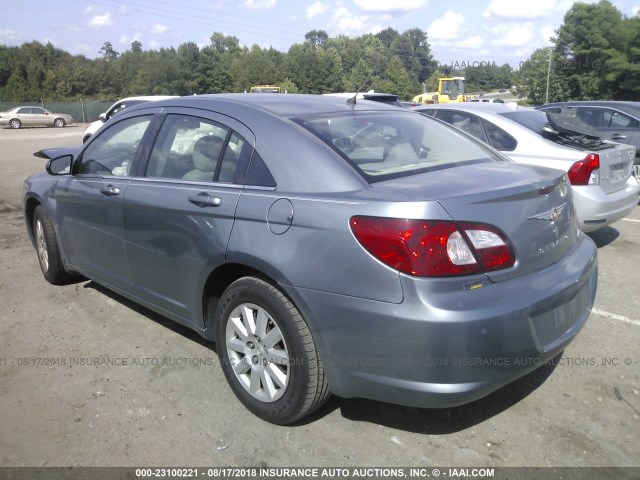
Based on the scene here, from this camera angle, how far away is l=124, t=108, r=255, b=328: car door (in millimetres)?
3107

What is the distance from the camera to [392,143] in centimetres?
324

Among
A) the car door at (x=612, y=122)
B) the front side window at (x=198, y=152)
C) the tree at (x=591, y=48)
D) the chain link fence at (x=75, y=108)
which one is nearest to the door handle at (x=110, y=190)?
the front side window at (x=198, y=152)

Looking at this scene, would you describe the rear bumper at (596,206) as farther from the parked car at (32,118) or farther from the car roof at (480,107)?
the parked car at (32,118)

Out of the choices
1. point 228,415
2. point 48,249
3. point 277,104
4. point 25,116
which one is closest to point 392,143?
point 277,104

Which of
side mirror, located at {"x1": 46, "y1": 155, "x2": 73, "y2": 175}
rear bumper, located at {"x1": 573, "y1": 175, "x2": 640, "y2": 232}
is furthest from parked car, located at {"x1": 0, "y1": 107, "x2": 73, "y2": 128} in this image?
rear bumper, located at {"x1": 573, "y1": 175, "x2": 640, "y2": 232}

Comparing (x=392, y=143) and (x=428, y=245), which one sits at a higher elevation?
(x=392, y=143)

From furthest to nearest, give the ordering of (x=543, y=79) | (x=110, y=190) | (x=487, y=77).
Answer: (x=487, y=77)
(x=543, y=79)
(x=110, y=190)

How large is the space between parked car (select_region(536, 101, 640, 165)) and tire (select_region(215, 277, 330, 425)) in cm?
769

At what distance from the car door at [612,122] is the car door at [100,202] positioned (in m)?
7.69

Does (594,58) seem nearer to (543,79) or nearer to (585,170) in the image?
(543,79)

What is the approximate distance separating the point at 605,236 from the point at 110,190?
5753 millimetres

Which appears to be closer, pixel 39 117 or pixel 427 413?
pixel 427 413

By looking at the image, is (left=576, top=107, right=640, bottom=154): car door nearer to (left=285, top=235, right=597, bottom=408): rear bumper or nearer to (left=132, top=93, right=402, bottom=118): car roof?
(left=132, top=93, right=402, bottom=118): car roof

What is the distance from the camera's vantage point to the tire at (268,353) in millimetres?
2719
